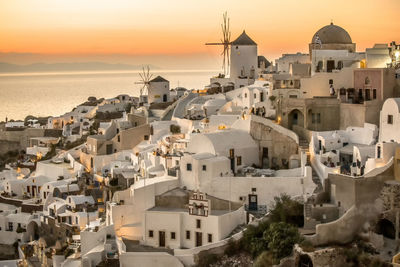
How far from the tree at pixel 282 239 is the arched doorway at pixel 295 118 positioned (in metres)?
6.93

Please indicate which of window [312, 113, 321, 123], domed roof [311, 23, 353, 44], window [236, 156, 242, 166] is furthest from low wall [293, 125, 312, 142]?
domed roof [311, 23, 353, 44]

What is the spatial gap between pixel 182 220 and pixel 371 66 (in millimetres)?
10906

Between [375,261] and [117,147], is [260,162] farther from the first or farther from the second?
[117,147]

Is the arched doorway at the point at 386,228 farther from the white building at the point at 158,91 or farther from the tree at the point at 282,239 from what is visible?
the white building at the point at 158,91

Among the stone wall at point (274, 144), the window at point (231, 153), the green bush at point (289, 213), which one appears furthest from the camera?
the stone wall at point (274, 144)

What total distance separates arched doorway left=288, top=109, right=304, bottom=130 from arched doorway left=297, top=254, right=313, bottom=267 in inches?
308

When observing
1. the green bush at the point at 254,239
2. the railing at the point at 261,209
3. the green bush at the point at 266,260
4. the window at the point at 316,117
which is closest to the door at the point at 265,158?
the window at the point at 316,117

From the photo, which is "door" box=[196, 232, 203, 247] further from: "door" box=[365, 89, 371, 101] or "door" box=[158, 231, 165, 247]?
"door" box=[365, 89, 371, 101]

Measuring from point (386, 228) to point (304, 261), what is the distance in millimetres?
3036

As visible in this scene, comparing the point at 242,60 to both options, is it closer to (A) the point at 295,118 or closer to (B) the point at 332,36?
(B) the point at 332,36

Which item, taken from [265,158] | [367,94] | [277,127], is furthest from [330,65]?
[265,158]

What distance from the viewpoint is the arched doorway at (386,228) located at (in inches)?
Result: 826

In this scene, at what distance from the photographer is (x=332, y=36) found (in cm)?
3259

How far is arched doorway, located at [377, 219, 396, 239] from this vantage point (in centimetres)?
2098
